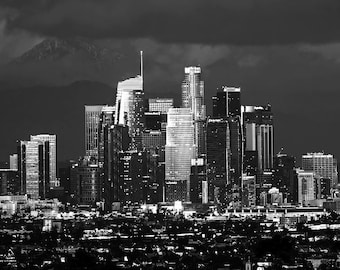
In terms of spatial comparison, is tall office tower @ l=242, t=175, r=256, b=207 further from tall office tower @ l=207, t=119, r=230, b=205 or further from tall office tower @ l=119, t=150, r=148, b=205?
tall office tower @ l=119, t=150, r=148, b=205

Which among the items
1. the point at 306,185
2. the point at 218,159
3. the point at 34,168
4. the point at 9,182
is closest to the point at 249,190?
the point at 218,159

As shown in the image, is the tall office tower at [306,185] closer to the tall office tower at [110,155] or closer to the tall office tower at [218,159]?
the tall office tower at [218,159]

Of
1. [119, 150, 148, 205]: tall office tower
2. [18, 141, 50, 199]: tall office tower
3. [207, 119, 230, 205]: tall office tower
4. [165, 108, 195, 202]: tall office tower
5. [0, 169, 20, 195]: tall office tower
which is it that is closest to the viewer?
[119, 150, 148, 205]: tall office tower

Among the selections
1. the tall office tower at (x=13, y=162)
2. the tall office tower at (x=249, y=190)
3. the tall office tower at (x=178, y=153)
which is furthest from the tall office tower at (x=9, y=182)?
the tall office tower at (x=249, y=190)

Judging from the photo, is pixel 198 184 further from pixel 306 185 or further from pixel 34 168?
pixel 34 168

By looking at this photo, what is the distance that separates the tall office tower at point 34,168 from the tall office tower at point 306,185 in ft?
37.2

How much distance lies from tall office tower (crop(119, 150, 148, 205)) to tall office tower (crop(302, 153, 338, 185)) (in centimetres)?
869

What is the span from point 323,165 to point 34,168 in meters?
14.5

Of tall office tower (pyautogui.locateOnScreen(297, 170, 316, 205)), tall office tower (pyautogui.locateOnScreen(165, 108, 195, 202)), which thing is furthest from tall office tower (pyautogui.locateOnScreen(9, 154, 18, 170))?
tall office tower (pyautogui.locateOnScreen(297, 170, 316, 205))

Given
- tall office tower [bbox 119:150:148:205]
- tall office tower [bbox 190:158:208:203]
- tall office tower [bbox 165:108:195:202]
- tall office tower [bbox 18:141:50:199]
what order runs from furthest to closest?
tall office tower [bbox 165:108:195:202], tall office tower [bbox 190:158:208:203], tall office tower [bbox 18:141:50:199], tall office tower [bbox 119:150:148:205]

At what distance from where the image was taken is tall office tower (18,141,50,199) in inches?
3223

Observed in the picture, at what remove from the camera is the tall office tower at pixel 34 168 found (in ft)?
269

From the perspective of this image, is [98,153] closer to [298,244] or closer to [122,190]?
[122,190]

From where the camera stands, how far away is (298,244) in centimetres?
5253
